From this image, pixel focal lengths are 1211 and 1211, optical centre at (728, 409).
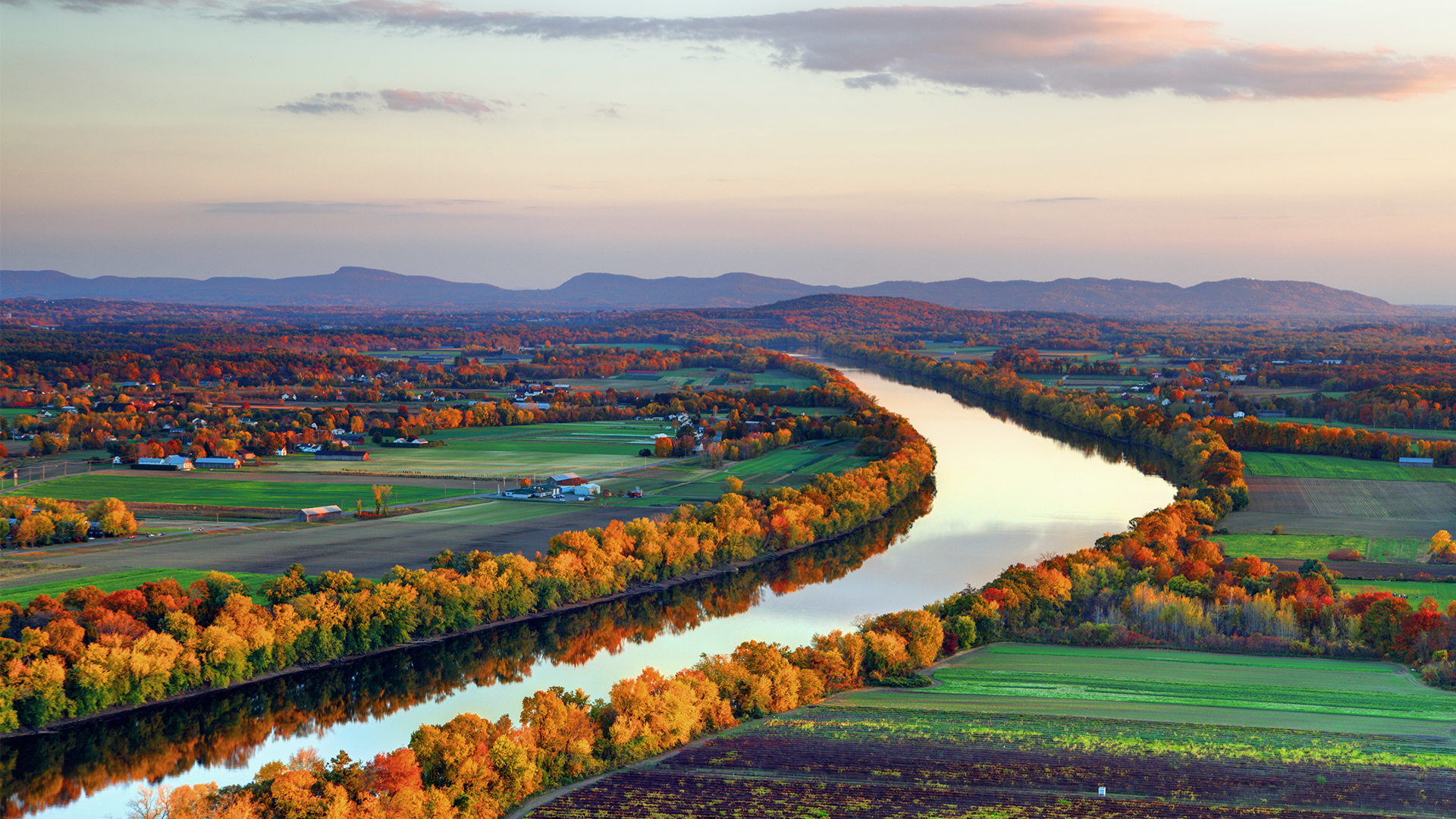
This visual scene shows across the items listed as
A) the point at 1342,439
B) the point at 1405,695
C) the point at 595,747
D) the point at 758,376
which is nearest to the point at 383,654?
the point at 595,747

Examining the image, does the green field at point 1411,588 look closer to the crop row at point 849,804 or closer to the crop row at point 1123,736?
the crop row at point 1123,736

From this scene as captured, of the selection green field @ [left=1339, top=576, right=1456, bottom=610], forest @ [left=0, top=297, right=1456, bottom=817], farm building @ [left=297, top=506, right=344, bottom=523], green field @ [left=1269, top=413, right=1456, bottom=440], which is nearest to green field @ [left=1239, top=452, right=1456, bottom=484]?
forest @ [left=0, top=297, right=1456, bottom=817]

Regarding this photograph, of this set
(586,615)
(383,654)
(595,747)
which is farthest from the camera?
(586,615)

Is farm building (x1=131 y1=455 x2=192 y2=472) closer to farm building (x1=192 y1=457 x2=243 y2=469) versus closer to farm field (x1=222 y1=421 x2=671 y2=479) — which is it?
farm building (x1=192 y1=457 x2=243 y2=469)

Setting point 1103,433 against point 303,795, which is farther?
point 1103,433

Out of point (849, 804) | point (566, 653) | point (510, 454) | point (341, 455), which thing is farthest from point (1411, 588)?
point (341, 455)

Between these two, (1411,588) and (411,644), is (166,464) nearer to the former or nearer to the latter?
(411,644)

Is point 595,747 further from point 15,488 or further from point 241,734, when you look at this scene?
point 15,488
